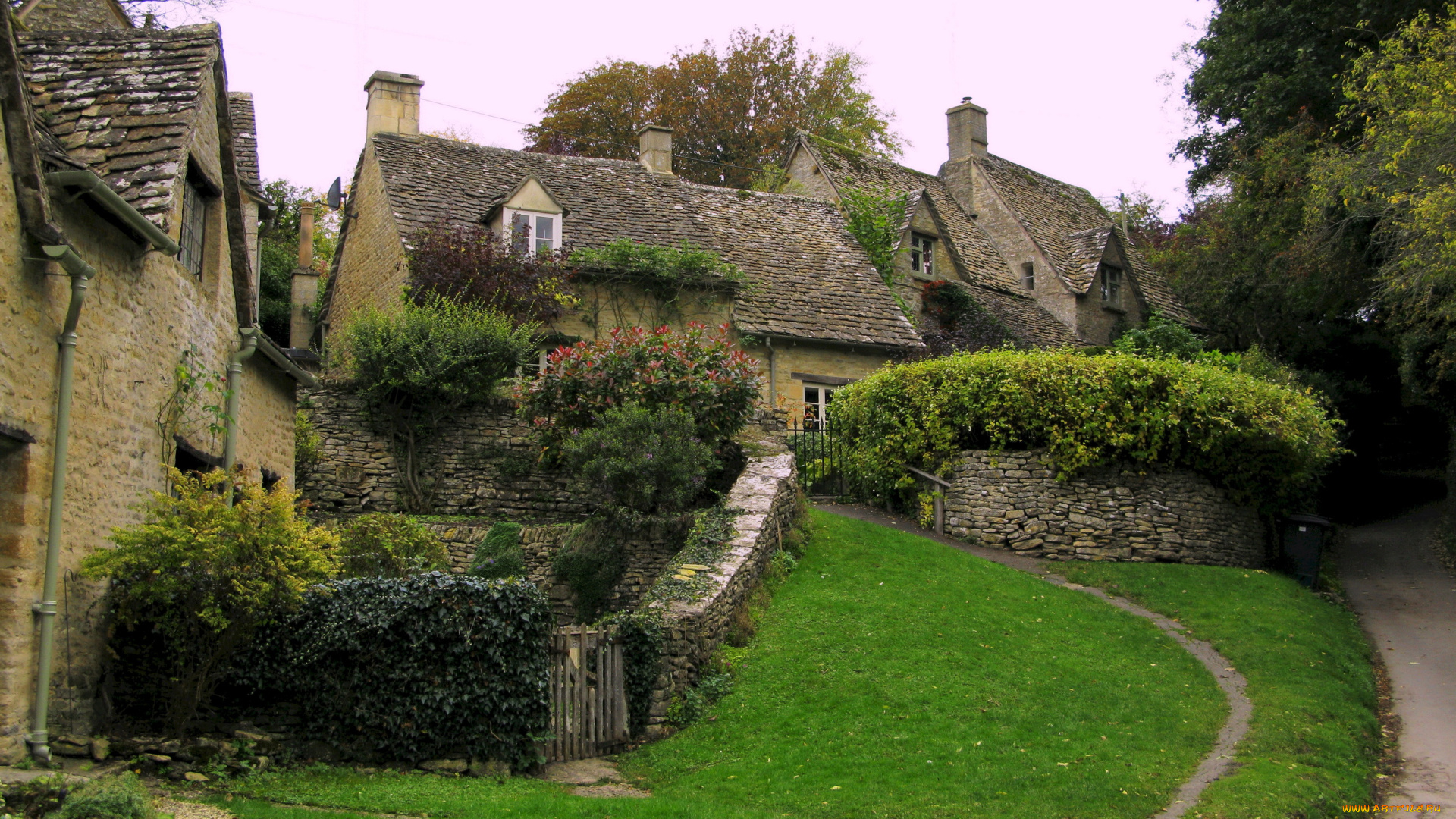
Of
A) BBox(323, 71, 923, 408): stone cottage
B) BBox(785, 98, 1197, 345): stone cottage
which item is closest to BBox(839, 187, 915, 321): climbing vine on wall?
BBox(785, 98, 1197, 345): stone cottage

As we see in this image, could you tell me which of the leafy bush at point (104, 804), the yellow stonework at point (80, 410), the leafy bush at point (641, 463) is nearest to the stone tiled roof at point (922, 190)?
the leafy bush at point (641, 463)

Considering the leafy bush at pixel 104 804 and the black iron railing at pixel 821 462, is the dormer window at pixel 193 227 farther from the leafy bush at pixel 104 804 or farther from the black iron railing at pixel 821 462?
the black iron railing at pixel 821 462

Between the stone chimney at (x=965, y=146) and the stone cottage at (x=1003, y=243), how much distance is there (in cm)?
4

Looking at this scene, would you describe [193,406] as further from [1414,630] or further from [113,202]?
[1414,630]

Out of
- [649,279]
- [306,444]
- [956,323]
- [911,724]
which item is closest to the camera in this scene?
[911,724]

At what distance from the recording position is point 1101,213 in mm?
42219

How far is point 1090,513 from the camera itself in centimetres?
1928

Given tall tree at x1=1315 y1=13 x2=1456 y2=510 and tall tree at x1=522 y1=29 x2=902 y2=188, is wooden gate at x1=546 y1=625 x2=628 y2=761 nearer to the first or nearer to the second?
tall tree at x1=1315 y1=13 x2=1456 y2=510

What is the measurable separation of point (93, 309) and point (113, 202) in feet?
3.42

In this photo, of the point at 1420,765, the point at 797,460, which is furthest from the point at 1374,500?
the point at 1420,765

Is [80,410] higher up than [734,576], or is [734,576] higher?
[80,410]

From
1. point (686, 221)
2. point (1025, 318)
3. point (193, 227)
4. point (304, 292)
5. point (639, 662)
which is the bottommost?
point (639, 662)

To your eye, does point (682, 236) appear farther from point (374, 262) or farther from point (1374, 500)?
point (1374, 500)

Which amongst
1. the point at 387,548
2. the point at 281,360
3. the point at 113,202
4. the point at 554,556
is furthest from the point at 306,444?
the point at 113,202
